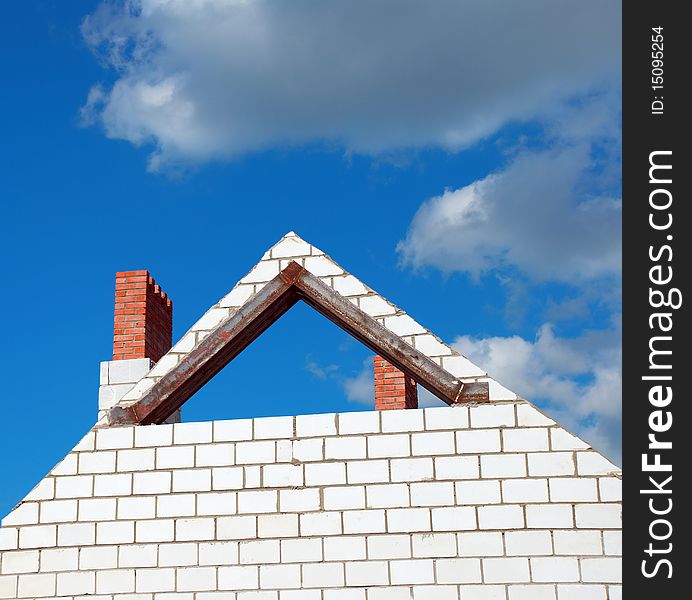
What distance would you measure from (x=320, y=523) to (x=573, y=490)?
6.94ft

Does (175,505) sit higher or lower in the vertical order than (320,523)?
higher

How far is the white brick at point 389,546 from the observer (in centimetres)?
781

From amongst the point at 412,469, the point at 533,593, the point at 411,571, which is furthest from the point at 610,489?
the point at 411,571

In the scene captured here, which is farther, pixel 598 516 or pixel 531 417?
pixel 531 417

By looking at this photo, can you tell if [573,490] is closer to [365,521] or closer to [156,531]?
[365,521]

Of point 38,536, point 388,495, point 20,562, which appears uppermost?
point 388,495

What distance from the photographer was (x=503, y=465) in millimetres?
7891

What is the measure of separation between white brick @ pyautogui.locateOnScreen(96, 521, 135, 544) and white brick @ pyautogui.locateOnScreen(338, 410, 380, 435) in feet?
6.65

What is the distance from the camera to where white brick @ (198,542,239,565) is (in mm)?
8023

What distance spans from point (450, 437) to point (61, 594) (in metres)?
3.63

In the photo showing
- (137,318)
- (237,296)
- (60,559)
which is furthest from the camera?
(137,318)

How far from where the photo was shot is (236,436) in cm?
829
